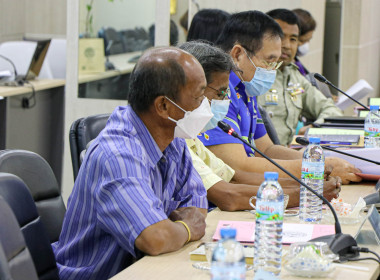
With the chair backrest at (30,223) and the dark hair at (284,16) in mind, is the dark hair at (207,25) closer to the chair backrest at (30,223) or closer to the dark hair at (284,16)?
the dark hair at (284,16)

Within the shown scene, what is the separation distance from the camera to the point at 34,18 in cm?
729

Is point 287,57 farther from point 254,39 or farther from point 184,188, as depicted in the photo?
point 184,188

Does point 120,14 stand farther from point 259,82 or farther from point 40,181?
point 40,181

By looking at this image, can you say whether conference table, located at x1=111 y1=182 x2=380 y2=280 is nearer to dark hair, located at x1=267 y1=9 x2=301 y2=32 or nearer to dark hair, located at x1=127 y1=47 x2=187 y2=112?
dark hair, located at x1=127 y1=47 x2=187 y2=112

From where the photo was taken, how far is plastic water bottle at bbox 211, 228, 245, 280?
3.74ft

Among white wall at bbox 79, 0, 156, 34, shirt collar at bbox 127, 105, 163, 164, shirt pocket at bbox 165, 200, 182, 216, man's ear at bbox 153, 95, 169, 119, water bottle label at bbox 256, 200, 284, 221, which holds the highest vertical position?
white wall at bbox 79, 0, 156, 34

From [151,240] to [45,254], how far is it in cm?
33

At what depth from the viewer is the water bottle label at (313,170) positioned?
2193mm

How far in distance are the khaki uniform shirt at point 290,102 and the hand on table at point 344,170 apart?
1.60 metres

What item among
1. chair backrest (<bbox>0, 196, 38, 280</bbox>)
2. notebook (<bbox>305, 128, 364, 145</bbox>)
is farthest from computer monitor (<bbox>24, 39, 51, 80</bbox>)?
chair backrest (<bbox>0, 196, 38, 280</bbox>)

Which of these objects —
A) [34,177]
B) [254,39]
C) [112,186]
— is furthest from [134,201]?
[254,39]

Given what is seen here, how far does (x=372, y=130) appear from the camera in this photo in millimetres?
3373

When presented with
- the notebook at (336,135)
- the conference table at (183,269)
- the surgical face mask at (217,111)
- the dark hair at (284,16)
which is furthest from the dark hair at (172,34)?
the conference table at (183,269)

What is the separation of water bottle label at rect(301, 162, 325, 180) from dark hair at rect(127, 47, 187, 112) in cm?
56
